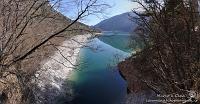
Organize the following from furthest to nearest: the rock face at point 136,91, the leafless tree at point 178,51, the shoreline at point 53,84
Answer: the shoreline at point 53,84 → the rock face at point 136,91 → the leafless tree at point 178,51

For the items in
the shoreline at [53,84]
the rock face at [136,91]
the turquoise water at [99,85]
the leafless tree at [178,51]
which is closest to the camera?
the leafless tree at [178,51]

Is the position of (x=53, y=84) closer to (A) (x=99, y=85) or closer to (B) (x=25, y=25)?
(A) (x=99, y=85)

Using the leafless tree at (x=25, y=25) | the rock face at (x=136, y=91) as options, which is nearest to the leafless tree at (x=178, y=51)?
the leafless tree at (x=25, y=25)

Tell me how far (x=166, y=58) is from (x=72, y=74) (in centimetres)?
2672

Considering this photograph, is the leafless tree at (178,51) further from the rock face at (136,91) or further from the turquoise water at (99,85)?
the turquoise water at (99,85)

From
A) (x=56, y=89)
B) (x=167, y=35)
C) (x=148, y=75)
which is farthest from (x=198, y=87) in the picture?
(x=56, y=89)

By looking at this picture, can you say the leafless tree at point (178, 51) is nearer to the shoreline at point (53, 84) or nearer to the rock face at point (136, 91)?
the rock face at point (136, 91)

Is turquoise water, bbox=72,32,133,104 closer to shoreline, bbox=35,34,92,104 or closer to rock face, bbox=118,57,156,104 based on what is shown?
shoreline, bbox=35,34,92,104

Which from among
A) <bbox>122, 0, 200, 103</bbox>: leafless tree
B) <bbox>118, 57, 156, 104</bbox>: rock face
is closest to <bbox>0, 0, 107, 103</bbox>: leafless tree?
<bbox>122, 0, 200, 103</bbox>: leafless tree

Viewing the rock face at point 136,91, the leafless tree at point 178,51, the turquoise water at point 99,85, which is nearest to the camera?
the leafless tree at point 178,51

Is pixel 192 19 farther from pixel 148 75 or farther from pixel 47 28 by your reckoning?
pixel 148 75

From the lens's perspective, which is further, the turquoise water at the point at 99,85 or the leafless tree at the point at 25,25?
the turquoise water at the point at 99,85

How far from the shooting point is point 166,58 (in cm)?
1231

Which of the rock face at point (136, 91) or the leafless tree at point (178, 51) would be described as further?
the rock face at point (136, 91)
